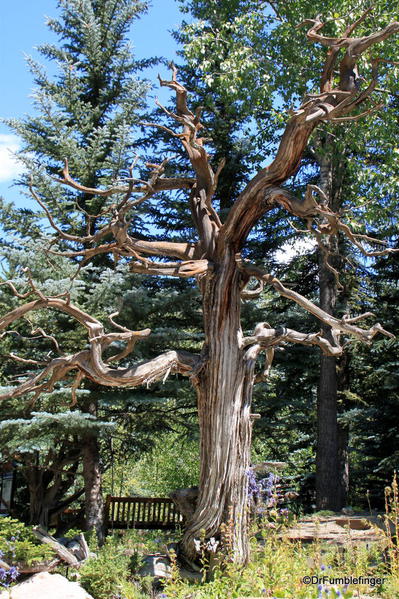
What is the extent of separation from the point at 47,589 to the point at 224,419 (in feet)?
7.74

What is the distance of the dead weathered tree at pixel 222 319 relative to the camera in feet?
19.0

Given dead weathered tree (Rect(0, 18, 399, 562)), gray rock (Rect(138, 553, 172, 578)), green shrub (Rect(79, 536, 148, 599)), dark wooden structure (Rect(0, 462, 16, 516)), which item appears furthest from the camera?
dark wooden structure (Rect(0, 462, 16, 516))

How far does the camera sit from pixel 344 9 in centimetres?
1008

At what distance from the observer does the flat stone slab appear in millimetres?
5398

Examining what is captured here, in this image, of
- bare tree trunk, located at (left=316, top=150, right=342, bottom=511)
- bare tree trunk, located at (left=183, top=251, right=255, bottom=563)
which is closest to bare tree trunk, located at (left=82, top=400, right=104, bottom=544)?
bare tree trunk, located at (left=183, top=251, right=255, bottom=563)

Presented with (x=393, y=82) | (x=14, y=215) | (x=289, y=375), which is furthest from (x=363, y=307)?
(x=14, y=215)

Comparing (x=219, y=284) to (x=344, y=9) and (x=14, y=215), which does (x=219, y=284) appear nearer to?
(x=14, y=215)

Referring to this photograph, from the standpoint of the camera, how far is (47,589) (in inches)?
218

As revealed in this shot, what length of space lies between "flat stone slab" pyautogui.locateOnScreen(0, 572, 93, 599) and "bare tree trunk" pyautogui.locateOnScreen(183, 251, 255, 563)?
3.76 ft

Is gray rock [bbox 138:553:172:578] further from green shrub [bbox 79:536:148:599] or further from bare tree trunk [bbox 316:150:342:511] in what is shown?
bare tree trunk [bbox 316:150:342:511]

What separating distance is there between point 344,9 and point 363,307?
20.5 feet

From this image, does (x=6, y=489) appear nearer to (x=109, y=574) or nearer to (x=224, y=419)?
(x=109, y=574)

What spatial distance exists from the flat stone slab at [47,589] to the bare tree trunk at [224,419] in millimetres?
1145

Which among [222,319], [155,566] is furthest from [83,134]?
[155,566]
